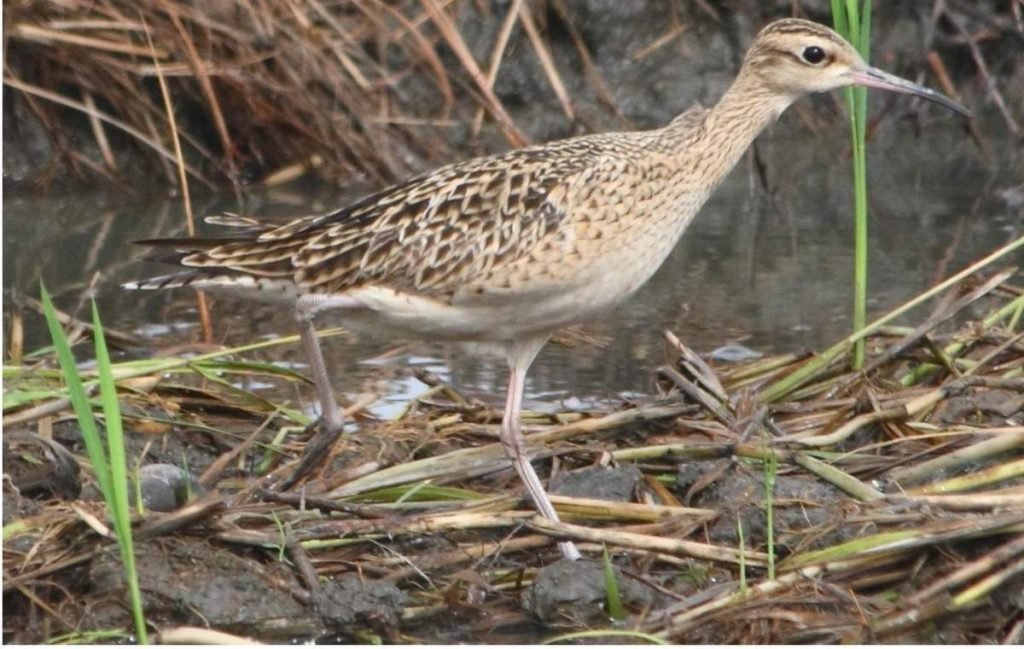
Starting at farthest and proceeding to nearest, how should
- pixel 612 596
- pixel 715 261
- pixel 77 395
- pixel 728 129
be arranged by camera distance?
pixel 715 261, pixel 728 129, pixel 612 596, pixel 77 395

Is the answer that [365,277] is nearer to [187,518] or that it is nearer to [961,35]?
[187,518]

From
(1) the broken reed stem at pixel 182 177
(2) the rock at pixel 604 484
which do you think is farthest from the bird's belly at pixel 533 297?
(1) the broken reed stem at pixel 182 177

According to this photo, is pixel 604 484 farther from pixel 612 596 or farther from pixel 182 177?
pixel 182 177

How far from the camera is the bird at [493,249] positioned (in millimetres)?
6074

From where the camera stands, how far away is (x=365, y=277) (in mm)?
6234

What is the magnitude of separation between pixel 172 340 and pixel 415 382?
1.19 metres

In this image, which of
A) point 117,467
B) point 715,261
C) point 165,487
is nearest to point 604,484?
point 165,487

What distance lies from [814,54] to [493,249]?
4.62ft

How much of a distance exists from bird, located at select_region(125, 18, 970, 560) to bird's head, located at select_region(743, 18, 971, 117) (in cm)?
28

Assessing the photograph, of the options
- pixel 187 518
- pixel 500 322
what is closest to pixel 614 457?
pixel 500 322

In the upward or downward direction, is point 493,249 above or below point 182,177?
above

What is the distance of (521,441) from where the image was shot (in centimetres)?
609

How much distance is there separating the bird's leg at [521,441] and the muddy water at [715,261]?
66cm

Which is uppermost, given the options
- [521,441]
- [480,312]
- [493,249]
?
[493,249]
